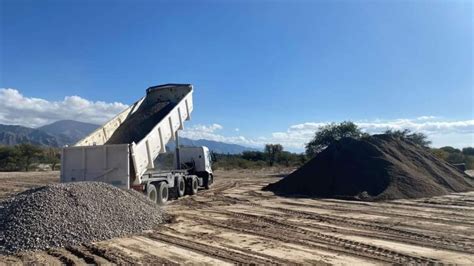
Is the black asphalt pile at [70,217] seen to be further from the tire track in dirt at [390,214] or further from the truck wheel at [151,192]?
the tire track in dirt at [390,214]

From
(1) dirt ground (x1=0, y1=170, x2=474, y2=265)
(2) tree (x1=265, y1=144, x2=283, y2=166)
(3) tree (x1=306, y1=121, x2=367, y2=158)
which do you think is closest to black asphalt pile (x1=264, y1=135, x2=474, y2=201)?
(1) dirt ground (x1=0, y1=170, x2=474, y2=265)

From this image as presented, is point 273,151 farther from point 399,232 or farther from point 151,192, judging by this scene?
point 399,232

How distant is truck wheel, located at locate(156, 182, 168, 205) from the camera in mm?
14961

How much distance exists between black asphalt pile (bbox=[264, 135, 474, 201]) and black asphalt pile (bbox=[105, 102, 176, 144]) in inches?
279

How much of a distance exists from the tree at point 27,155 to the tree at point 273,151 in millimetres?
32059

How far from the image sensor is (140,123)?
51.6 feet

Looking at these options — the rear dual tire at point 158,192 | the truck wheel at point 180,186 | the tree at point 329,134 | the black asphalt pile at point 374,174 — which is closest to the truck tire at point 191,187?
the truck wheel at point 180,186

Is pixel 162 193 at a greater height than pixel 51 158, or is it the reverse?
pixel 51 158

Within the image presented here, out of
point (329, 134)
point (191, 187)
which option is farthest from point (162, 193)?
point (329, 134)

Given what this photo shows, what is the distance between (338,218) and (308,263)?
5238 mm

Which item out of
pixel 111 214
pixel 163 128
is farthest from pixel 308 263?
pixel 163 128

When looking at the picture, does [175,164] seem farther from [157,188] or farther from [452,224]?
[452,224]

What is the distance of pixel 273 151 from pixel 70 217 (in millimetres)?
55598

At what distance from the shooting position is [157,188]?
15.0 m
